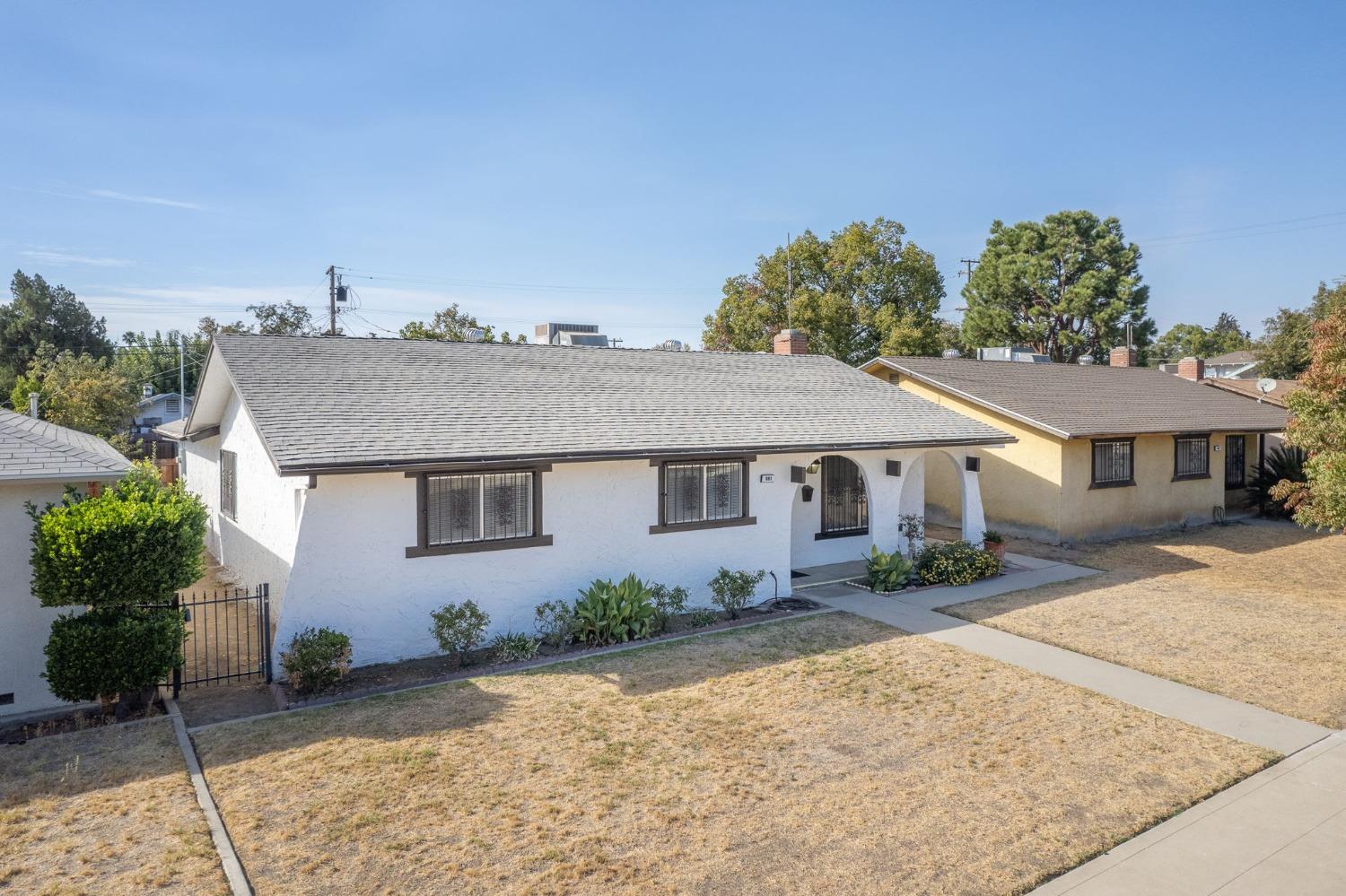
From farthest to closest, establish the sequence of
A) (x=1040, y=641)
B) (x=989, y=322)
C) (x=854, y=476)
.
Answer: (x=989, y=322)
(x=854, y=476)
(x=1040, y=641)

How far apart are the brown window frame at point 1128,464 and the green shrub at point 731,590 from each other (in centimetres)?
1104

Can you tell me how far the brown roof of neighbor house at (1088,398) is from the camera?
18408 mm

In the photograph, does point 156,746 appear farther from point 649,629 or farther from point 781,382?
point 781,382

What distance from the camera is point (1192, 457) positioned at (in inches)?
834

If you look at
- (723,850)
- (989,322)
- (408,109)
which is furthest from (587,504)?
(989,322)

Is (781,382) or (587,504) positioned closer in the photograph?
(587,504)

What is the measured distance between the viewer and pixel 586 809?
6.07 metres

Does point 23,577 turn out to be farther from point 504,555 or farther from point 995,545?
point 995,545

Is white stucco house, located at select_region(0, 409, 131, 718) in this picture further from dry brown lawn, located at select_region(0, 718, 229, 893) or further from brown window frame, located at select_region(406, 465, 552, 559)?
brown window frame, located at select_region(406, 465, 552, 559)

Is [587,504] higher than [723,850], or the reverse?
[587,504]

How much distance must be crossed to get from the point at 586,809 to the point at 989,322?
166ft

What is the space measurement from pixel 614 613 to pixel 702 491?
8.95 ft

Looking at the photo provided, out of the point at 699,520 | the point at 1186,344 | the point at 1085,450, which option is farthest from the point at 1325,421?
the point at 1186,344

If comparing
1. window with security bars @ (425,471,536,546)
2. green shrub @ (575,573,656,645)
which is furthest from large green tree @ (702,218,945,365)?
window with security bars @ (425,471,536,546)
